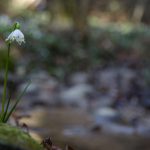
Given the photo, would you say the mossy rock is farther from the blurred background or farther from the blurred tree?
the blurred tree

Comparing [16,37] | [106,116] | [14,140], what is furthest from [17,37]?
[106,116]

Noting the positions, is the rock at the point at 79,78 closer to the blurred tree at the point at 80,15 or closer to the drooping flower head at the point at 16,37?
the blurred tree at the point at 80,15

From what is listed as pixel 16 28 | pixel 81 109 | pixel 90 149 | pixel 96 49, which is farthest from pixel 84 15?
pixel 16 28

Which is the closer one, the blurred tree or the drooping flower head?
the drooping flower head

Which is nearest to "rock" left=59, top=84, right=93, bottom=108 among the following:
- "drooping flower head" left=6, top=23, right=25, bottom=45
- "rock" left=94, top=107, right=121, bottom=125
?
"rock" left=94, top=107, right=121, bottom=125

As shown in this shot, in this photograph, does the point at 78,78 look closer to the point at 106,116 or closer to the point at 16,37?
the point at 106,116
